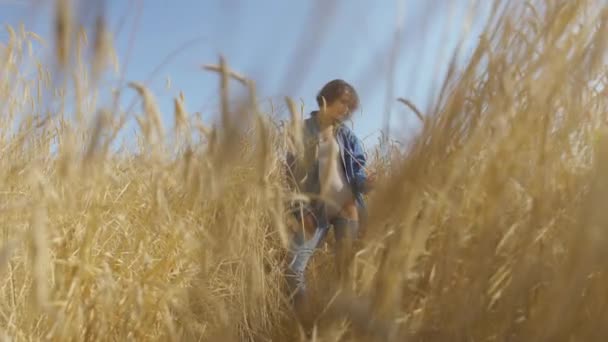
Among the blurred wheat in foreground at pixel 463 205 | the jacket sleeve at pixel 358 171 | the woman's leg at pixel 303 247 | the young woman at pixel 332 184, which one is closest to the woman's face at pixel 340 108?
the young woman at pixel 332 184

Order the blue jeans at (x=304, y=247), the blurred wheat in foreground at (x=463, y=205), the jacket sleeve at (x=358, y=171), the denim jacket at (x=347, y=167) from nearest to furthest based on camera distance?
1. the blurred wheat in foreground at (x=463, y=205)
2. the blue jeans at (x=304, y=247)
3. the denim jacket at (x=347, y=167)
4. the jacket sleeve at (x=358, y=171)

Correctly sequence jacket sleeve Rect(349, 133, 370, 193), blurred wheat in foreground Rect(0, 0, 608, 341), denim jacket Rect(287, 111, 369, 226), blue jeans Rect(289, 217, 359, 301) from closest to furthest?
blurred wheat in foreground Rect(0, 0, 608, 341) < blue jeans Rect(289, 217, 359, 301) < denim jacket Rect(287, 111, 369, 226) < jacket sleeve Rect(349, 133, 370, 193)

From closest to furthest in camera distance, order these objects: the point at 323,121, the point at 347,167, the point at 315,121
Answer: the point at 323,121 → the point at 315,121 → the point at 347,167

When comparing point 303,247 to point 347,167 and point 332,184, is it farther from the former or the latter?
point 347,167

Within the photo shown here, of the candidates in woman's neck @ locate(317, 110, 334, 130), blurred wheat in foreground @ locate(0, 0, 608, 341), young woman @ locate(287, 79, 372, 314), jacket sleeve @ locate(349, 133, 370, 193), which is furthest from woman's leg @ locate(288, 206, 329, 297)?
blurred wheat in foreground @ locate(0, 0, 608, 341)

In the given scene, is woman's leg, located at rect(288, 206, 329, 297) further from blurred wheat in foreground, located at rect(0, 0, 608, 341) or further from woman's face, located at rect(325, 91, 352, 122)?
blurred wheat in foreground, located at rect(0, 0, 608, 341)

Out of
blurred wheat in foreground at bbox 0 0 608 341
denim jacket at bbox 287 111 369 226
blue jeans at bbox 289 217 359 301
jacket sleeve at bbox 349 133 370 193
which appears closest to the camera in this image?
blurred wheat in foreground at bbox 0 0 608 341

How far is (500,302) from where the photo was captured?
0.62m

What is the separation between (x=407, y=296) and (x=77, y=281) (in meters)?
0.47

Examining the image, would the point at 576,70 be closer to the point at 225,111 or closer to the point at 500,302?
the point at 500,302

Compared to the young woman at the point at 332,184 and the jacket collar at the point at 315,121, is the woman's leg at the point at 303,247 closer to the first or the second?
the young woman at the point at 332,184

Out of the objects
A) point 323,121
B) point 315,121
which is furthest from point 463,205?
point 315,121

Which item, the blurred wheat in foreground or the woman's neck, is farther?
the woman's neck

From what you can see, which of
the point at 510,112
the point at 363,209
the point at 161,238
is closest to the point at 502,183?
the point at 510,112
